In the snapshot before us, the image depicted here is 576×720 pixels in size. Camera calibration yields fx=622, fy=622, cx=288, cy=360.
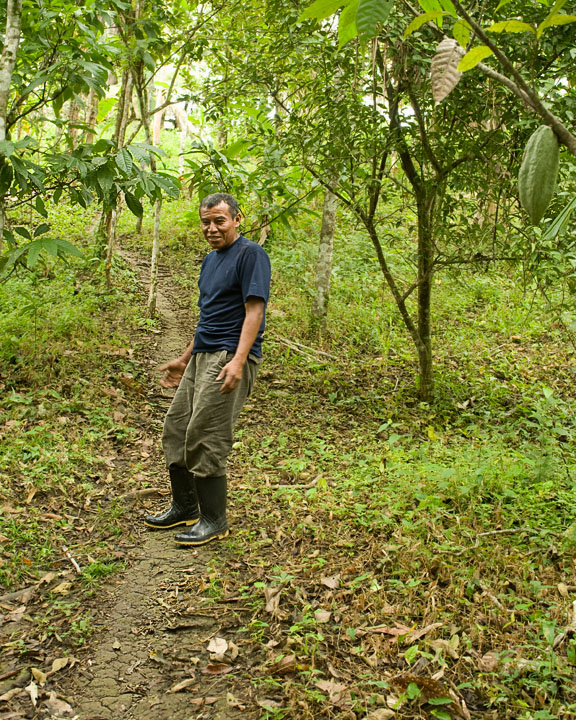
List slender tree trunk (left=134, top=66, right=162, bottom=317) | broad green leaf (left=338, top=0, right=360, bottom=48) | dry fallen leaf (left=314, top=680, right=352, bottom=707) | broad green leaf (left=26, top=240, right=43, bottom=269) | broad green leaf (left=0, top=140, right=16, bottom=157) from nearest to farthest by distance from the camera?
broad green leaf (left=338, top=0, right=360, bottom=48) → dry fallen leaf (left=314, top=680, right=352, bottom=707) → broad green leaf (left=0, top=140, right=16, bottom=157) → broad green leaf (left=26, top=240, right=43, bottom=269) → slender tree trunk (left=134, top=66, right=162, bottom=317)

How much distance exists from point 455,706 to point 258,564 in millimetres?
1449

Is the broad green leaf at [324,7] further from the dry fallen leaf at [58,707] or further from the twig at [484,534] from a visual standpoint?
the twig at [484,534]

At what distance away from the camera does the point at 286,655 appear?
2756 millimetres

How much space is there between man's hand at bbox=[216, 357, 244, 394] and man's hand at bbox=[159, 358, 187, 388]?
2.11ft

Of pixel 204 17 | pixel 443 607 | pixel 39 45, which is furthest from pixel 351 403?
pixel 204 17

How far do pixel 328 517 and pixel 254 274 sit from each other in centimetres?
163

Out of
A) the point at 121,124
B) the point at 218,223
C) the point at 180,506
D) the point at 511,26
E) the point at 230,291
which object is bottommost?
the point at 180,506

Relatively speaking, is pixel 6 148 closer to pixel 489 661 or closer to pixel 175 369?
pixel 175 369

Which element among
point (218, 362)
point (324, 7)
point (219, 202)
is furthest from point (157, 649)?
point (324, 7)

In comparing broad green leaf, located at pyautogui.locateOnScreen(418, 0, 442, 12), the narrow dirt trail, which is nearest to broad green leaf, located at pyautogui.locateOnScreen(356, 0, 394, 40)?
broad green leaf, located at pyautogui.locateOnScreen(418, 0, 442, 12)

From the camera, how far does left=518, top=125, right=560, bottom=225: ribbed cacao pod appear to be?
3.18 ft

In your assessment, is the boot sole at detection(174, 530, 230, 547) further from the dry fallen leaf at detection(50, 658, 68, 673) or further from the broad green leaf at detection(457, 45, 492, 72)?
the broad green leaf at detection(457, 45, 492, 72)

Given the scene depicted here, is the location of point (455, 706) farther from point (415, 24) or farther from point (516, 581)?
point (415, 24)

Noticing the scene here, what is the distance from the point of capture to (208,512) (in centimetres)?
380
